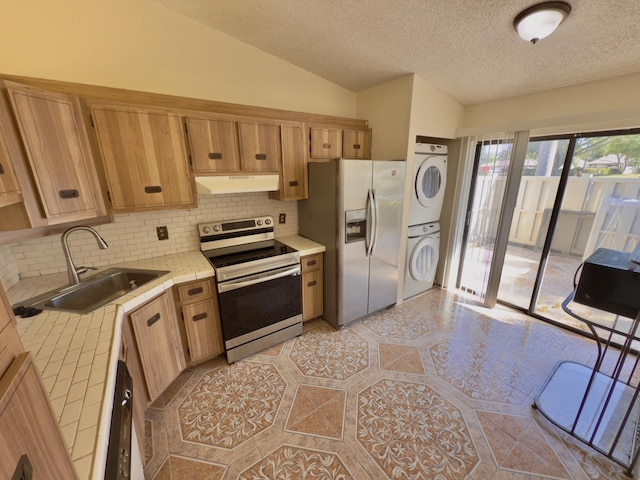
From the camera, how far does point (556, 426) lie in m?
1.70

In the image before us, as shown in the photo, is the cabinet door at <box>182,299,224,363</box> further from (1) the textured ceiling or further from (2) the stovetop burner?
(1) the textured ceiling

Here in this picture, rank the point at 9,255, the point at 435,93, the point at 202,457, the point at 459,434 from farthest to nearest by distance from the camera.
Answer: the point at 435,93 < the point at 9,255 < the point at 459,434 < the point at 202,457

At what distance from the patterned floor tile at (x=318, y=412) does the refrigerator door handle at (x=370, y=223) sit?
1.29 metres

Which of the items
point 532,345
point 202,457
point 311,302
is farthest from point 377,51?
point 202,457

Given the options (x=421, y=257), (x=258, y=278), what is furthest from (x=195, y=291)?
(x=421, y=257)

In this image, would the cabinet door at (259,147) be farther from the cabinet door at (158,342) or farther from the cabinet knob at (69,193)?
the cabinet door at (158,342)

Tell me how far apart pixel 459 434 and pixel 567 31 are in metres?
2.62

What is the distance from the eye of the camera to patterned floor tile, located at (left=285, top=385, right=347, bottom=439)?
172cm

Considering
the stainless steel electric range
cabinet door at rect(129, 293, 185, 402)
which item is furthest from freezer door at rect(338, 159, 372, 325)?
cabinet door at rect(129, 293, 185, 402)

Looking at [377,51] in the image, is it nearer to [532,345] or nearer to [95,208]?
[95,208]

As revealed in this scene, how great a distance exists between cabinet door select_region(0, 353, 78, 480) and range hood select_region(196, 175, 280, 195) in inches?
68.2

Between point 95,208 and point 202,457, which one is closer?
point 202,457

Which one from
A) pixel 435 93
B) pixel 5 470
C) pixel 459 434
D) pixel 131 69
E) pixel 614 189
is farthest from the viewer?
pixel 435 93

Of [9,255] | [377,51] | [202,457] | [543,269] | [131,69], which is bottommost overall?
[202,457]
